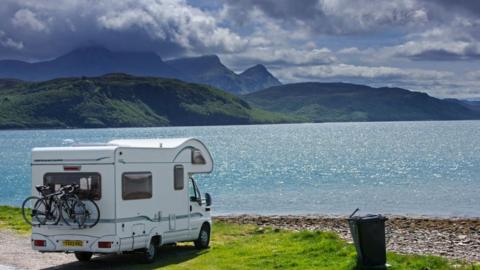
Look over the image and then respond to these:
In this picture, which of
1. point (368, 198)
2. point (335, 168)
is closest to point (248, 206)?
point (368, 198)

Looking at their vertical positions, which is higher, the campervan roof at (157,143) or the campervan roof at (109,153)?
the campervan roof at (157,143)

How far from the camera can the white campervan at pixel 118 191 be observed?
60.5ft

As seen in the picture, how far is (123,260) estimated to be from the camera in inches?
835

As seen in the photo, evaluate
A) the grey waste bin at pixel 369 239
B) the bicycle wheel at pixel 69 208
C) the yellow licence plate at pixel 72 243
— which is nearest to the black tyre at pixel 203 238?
the yellow licence plate at pixel 72 243

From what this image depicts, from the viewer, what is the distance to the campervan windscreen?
61.0ft

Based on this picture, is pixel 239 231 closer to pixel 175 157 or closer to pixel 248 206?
pixel 175 157

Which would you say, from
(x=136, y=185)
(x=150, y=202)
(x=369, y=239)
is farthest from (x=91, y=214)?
(x=369, y=239)

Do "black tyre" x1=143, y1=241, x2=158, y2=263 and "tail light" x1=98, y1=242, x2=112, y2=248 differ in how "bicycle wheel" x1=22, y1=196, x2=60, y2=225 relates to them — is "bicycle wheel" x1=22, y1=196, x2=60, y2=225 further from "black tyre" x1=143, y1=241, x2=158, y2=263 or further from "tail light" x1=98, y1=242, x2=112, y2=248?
"black tyre" x1=143, y1=241, x2=158, y2=263

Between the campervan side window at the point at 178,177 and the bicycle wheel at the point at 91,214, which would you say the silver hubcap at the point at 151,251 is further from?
the bicycle wheel at the point at 91,214

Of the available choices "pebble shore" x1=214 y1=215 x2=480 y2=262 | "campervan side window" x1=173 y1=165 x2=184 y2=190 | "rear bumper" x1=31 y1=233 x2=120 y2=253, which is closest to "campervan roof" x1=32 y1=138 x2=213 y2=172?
"campervan side window" x1=173 y1=165 x2=184 y2=190

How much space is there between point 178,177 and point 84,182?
3.62 metres

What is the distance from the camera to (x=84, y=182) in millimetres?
18703

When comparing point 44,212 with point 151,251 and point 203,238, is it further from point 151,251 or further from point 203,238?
point 203,238

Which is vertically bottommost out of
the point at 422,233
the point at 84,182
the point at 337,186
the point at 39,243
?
the point at 422,233
